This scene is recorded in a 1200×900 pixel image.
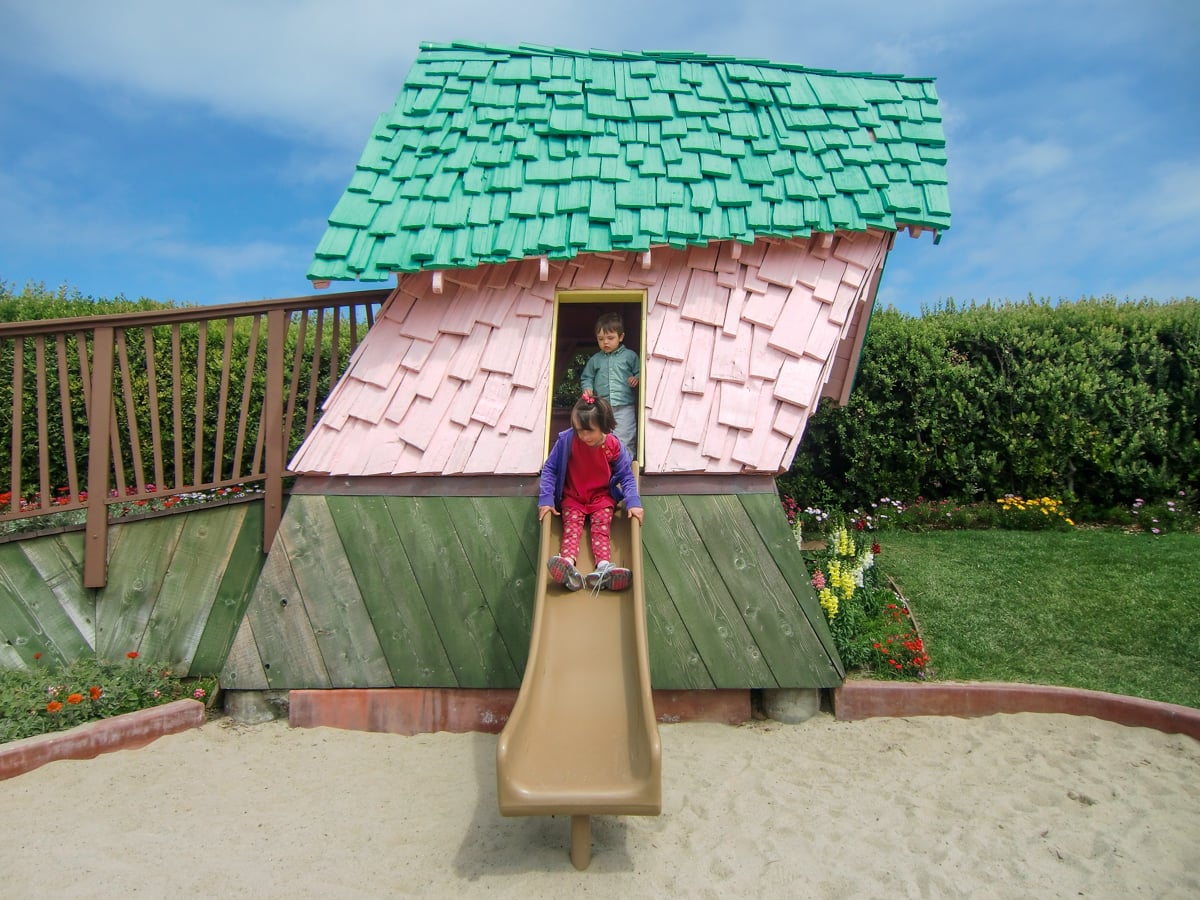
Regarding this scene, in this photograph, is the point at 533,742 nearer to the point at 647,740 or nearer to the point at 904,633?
the point at 647,740

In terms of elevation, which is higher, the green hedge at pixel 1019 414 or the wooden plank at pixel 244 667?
the green hedge at pixel 1019 414

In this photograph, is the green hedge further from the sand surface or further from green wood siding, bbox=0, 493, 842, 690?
the sand surface

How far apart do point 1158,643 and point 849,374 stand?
3028 mm

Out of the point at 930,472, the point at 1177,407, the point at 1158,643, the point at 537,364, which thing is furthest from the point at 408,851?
the point at 1177,407

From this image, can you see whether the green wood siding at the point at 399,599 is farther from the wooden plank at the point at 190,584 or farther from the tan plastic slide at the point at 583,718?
the tan plastic slide at the point at 583,718

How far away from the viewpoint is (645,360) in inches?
222

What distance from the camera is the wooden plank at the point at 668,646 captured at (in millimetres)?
5199

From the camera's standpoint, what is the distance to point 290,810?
4.25 meters

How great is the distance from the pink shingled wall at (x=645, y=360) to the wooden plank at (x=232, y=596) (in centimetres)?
62

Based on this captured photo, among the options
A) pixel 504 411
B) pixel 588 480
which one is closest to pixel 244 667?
pixel 504 411

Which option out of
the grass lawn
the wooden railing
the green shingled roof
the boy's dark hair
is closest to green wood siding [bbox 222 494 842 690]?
the wooden railing

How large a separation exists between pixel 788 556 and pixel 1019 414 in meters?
5.00

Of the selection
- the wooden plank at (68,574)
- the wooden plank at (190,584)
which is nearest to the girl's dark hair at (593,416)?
the wooden plank at (190,584)

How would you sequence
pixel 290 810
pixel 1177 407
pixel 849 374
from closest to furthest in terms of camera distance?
pixel 290 810
pixel 849 374
pixel 1177 407
